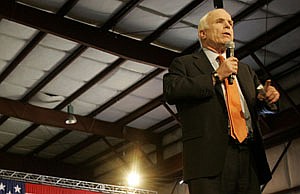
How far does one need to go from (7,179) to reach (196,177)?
7.05m

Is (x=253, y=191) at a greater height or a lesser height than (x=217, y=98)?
lesser

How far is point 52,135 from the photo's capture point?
36.2 ft

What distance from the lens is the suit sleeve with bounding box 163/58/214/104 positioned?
182 cm

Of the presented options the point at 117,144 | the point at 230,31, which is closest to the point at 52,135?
the point at 117,144

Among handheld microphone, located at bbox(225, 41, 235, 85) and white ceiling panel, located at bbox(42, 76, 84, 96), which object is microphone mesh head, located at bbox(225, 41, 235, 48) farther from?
white ceiling panel, located at bbox(42, 76, 84, 96)

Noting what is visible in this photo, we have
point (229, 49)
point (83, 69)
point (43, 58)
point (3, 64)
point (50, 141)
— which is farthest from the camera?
point (50, 141)

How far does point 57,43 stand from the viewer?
7.34 metres

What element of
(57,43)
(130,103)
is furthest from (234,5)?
(130,103)

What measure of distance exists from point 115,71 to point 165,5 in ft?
6.51

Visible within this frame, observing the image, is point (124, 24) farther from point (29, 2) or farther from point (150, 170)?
point (150, 170)

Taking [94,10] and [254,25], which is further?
[254,25]

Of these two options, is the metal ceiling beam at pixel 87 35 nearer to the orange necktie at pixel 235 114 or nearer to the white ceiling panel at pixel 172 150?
the white ceiling panel at pixel 172 150

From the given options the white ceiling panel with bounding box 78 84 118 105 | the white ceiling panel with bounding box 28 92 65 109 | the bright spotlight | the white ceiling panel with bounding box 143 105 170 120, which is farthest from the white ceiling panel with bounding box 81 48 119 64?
the bright spotlight

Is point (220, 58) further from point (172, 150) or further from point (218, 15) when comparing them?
point (172, 150)
